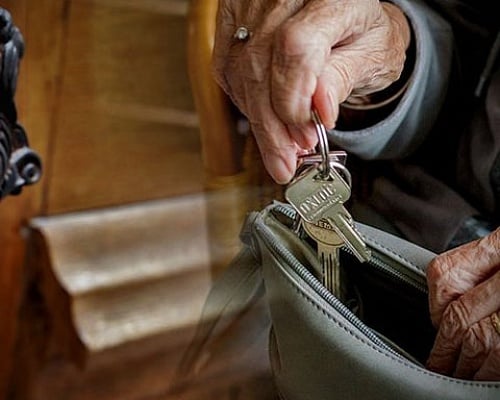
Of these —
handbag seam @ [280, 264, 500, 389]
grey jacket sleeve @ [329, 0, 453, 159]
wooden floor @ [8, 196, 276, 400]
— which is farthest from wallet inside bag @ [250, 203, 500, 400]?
wooden floor @ [8, 196, 276, 400]

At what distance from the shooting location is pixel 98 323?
3.82 ft

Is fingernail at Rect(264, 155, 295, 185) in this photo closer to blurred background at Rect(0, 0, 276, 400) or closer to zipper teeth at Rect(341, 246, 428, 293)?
zipper teeth at Rect(341, 246, 428, 293)

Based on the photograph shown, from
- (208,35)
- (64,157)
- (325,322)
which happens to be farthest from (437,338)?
(64,157)

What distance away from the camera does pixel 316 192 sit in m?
0.44

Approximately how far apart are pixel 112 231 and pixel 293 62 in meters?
0.76

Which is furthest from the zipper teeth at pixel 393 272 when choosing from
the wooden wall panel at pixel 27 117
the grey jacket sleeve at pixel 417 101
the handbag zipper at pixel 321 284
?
the wooden wall panel at pixel 27 117

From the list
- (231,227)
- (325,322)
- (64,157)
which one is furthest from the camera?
(64,157)

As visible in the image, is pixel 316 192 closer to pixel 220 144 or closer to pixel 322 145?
pixel 322 145

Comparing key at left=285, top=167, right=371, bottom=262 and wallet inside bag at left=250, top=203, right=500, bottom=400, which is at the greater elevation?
key at left=285, top=167, right=371, bottom=262

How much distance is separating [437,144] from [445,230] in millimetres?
87

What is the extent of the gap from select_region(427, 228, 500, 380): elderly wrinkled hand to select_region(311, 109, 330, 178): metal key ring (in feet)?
0.31

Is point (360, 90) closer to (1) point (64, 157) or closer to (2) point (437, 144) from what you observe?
(2) point (437, 144)

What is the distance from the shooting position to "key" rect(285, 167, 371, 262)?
44 cm

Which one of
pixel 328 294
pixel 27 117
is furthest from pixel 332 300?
pixel 27 117
